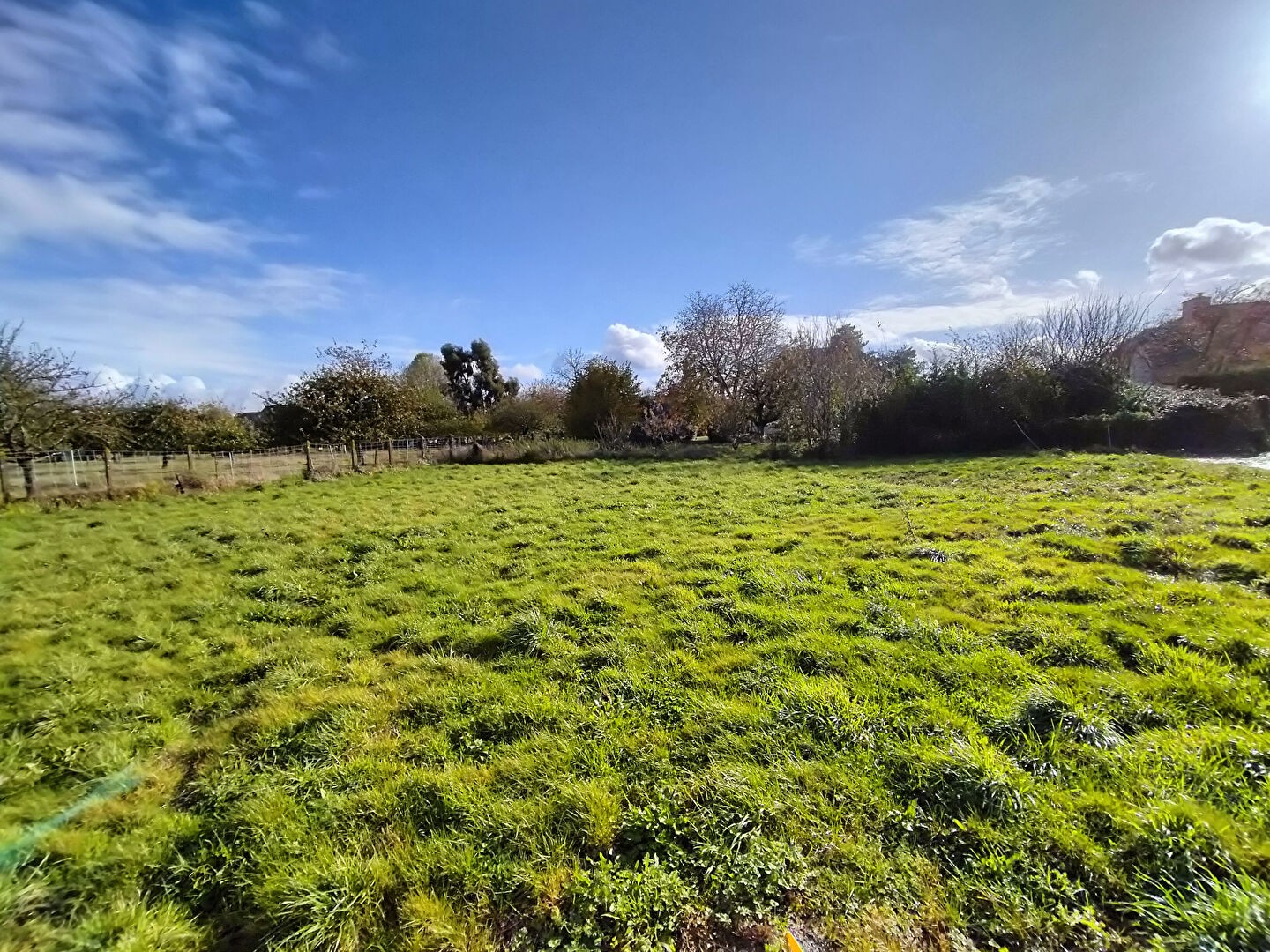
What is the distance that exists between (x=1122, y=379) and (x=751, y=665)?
19.5 meters

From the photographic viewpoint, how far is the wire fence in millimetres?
11688

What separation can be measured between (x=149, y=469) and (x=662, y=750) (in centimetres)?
1723

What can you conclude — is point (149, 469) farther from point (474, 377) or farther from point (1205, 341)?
point (1205, 341)

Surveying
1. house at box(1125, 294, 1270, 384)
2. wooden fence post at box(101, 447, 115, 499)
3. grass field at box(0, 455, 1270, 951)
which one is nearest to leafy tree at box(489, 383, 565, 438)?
wooden fence post at box(101, 447, 115, 499)

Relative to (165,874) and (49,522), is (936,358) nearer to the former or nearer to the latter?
(165,874)

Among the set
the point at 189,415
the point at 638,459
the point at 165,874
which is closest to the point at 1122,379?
the point at 638,459

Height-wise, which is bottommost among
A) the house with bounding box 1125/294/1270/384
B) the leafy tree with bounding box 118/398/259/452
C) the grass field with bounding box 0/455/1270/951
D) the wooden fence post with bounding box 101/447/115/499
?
the grass field with bounding box 0/455/1270/951

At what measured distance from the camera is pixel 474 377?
4034 cm

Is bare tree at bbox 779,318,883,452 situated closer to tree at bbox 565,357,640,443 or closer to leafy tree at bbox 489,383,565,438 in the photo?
tree at bbox 565,357,640,443

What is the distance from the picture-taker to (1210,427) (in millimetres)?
13594

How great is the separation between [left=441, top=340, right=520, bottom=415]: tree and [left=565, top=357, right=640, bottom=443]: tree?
44.6ft

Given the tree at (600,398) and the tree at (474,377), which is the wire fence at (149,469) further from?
the tree at (474,377)

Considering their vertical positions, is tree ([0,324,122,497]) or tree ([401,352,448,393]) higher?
tree ([401,352,448,393])

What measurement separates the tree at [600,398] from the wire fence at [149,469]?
11186 mm
